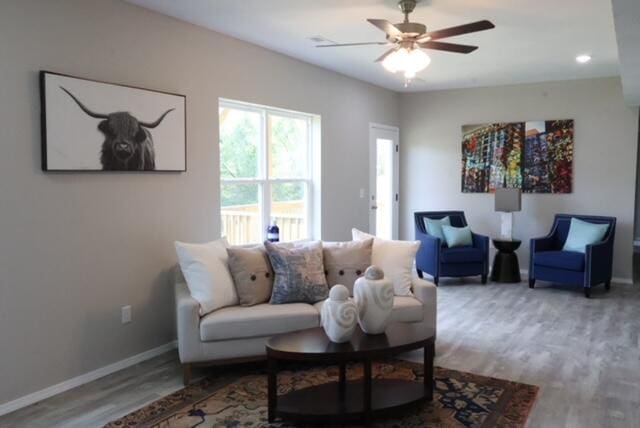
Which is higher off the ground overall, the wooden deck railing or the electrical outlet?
the wooden deck railing

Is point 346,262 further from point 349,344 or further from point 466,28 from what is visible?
point 466,28

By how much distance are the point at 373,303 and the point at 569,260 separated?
3.73 metres

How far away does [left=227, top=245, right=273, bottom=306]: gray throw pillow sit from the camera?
141 inches

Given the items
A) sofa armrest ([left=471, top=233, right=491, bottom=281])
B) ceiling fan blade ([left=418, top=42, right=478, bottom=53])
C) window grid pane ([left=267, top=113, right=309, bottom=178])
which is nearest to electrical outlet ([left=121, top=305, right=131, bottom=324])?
window grid pane ([left=267, top=113, right=309, bottom=178])

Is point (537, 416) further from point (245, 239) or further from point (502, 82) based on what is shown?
point (502, 82)

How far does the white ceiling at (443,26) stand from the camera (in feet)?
11.8

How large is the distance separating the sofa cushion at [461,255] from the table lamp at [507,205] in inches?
22.5

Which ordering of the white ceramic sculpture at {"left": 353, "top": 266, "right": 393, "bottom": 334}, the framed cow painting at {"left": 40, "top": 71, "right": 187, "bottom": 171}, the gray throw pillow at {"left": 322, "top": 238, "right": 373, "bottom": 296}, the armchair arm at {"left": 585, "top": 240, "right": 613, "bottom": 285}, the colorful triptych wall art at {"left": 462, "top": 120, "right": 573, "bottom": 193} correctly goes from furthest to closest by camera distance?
the colorful triptych wall art at {"left": 462, "top": 120, "right": 573, "bottom": 193}, the armchair arm at {"left": 585, "top": 240, "right": 613, "bottom": 285}, the gray throw pillow at {"left": 322, "top": 238, "right": 373, "bottom": 296}, the framed cow painting at {"left": 40, "top": 71, "right": 187, "bottom": 171}, the white ceramic sculpture at {"left": 353, "top": 266, "right": 393, "bottom": 334}

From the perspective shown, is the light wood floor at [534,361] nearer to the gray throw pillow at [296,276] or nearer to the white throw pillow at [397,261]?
the white throw pillow at [397,261]

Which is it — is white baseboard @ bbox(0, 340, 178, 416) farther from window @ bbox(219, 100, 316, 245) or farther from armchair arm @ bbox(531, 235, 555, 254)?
armchair arm @ bbox(531, 235, 555, 254)

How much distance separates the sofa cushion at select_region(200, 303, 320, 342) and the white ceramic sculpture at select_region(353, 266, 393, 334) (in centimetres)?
64

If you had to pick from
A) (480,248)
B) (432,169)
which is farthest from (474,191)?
(480,248)

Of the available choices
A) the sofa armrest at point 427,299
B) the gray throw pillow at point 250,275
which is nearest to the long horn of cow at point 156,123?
the gray throw pillow at point 250,275

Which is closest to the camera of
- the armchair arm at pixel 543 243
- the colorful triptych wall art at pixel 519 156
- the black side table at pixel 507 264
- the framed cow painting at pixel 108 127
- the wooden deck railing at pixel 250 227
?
the framed cow painting at pixel 108 127
